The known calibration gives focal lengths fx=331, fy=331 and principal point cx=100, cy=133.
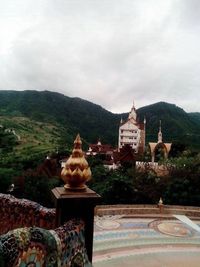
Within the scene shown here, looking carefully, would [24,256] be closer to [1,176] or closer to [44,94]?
[1,176]

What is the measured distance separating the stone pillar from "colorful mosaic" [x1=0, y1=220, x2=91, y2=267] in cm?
24

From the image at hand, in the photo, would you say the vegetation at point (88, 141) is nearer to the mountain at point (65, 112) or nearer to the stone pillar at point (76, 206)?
the mountain at point (65, 112)

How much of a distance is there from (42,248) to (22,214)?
3.15 m

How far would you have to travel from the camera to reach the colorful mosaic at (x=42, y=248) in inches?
90.0

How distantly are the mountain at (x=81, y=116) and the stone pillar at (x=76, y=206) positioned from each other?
44068 millimetres

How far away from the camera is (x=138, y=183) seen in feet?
59.6

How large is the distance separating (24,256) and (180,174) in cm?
1642

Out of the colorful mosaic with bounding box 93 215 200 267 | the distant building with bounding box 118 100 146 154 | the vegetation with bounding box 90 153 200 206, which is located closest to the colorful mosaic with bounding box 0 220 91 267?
the colorful mosaic with bounding box 93 215 200 267

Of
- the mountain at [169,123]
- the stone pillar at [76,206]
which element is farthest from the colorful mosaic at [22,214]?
the mountain at [169,123]

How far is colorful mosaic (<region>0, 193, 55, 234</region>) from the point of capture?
4840mm

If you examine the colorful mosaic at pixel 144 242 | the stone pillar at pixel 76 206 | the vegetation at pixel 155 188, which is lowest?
the colorful mosaic at pixel 144 242

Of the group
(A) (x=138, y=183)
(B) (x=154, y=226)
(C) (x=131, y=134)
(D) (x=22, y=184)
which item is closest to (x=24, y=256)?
(B) (x=154, y=226)

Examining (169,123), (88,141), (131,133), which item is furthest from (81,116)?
(131,133)

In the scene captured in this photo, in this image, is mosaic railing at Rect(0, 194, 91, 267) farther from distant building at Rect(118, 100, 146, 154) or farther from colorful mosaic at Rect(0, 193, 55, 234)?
distant building at Rect(118, 100, 146, 154)
